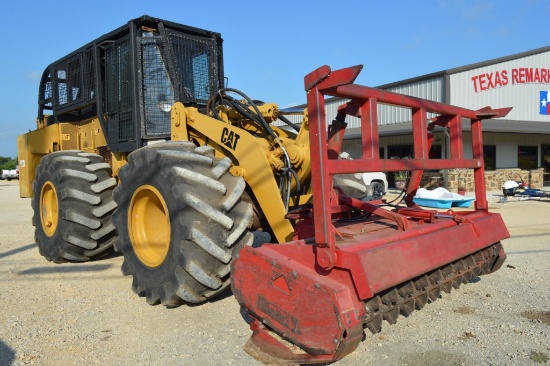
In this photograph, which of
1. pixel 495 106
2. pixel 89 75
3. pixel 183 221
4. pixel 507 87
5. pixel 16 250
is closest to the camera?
pixel 183 221

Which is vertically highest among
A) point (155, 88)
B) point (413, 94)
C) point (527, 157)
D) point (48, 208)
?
point (413, 94)

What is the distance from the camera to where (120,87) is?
5703mm

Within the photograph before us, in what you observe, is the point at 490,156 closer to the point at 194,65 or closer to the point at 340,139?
the point at 194,65

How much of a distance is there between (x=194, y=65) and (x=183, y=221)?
278 cm

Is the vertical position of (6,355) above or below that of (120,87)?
below

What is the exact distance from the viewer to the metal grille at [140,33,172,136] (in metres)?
5.37

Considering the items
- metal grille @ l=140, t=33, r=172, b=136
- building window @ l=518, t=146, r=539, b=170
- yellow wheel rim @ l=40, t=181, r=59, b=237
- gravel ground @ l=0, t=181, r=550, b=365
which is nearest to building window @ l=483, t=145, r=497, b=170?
building window @ l=518, t=146, r=539, b=170

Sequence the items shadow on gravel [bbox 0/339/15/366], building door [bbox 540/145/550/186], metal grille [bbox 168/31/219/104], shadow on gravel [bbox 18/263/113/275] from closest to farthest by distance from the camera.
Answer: shadow on gravel [bbox 0/339/15/366]
metal grille [bbox 168/31/219/104]
shadow on gravel [bbox 18/263/113/275]
building door [bbox 540/145/550/186]

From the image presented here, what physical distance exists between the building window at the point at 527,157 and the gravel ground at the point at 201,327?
19.2 m

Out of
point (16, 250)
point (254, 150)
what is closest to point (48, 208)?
point (16, 250)

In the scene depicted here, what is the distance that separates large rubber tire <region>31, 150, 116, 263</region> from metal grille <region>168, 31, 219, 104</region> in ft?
4.72

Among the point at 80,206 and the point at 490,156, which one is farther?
the point at 490,156

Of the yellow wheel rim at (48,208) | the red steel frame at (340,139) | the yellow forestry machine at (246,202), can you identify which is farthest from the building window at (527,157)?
the yellow wheel rim at (48,208)

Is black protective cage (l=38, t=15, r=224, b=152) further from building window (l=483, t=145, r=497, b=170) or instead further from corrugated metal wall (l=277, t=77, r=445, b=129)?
building window (l=483, t=145, r=497, b=170)
